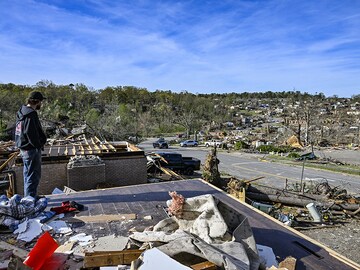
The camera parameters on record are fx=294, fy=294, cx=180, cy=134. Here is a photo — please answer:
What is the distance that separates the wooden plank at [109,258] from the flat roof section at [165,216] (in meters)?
1.21

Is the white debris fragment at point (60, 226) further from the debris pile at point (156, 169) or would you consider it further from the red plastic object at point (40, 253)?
the debris pile at point (156, 169)

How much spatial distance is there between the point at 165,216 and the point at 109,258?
87.7 inches

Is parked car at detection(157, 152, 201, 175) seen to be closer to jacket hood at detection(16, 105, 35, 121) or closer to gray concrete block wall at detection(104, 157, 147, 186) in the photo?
gray concrete block wall at detection(104, 157, 147, 186)

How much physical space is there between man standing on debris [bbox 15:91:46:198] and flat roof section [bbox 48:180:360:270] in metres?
0.69

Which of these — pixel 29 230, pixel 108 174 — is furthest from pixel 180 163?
pixel 29 230

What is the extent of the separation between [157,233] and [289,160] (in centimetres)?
3330

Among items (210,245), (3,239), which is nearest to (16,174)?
(3,239)

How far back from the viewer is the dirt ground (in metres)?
9.74

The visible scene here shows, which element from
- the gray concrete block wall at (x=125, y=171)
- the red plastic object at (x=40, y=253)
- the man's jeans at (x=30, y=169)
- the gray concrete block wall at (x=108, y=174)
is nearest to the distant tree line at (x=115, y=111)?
the gray concrete block wall at (x=108, y=174)

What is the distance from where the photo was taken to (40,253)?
138 inches

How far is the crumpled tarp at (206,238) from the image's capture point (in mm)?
3121

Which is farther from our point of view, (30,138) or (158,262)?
(30,138)

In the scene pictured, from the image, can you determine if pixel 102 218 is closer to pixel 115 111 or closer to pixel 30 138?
pixel 30 138

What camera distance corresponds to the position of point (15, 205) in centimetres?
509
